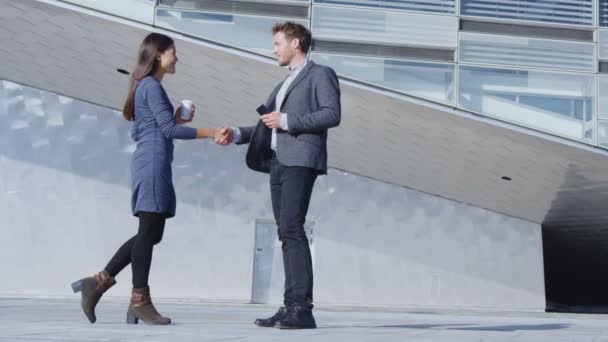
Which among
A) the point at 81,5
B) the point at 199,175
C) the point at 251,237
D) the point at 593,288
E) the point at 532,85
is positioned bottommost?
the point at 593,288

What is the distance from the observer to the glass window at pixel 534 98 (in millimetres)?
9023

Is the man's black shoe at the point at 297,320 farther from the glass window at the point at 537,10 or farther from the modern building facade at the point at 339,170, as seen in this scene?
the glass window at the point at 537,10

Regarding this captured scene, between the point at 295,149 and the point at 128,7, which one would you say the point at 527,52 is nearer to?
the point at 128,7

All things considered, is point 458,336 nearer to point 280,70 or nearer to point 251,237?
point 280,70

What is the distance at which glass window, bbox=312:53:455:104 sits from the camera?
902cm

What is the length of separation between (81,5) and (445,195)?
6745 mm

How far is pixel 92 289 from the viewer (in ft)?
12.6

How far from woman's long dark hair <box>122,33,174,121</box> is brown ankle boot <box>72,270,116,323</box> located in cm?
84

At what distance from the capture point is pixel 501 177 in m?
11.9

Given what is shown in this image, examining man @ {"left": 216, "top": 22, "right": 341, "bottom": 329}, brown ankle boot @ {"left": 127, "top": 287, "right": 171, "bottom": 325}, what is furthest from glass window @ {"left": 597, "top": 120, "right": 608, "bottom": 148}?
brown ankle boot @ {"left": 127, "top": 287, "right": 171, "bottom": 325}

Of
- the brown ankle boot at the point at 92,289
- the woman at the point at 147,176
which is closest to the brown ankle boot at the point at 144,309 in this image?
the woman at the point at 147,176

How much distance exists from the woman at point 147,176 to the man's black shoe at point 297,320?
22.6 inches

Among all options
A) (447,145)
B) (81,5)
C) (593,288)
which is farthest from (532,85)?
(593,288)

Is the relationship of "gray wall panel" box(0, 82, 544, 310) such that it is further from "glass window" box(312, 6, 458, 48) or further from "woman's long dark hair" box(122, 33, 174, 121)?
"woman's long dark hair" box(122, 33, 174, 121)
